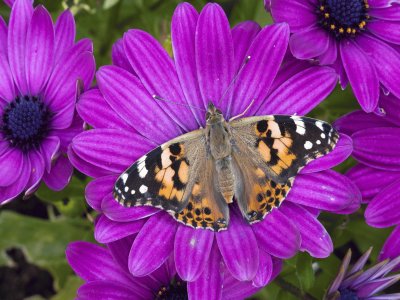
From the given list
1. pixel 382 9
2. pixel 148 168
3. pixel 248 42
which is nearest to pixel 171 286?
pixel 148 168

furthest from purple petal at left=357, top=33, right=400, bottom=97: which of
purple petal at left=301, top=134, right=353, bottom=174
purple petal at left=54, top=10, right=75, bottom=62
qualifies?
purple petal at left=54, top=10, right=75, bottom=62

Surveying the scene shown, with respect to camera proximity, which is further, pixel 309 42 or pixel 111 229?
pixel 309 42

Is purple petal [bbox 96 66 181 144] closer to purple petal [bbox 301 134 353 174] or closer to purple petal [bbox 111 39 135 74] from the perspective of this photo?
purple petal [bbox 111 39 135 74]

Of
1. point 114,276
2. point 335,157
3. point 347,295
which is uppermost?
point 335,157

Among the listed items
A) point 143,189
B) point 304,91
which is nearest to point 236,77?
point 304,91

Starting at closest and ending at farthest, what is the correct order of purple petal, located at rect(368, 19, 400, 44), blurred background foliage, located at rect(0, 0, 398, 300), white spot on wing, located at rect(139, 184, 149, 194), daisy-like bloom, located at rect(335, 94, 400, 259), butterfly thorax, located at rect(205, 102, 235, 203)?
white spot on wing, located at rect(139, 184, 149, 194)
butterfly thorax, located at rect(205, 102, 235, 203)
daisy-like bloom, located at rect(335, 94, 400, 259)
purple petal, located at rect(368, 19, 400, 44)
blurred background foliage, located at rect(0, 0, 398, 300)

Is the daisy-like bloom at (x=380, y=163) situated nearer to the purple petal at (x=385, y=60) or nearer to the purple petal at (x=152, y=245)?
the purple petal at (x=385, y=60)

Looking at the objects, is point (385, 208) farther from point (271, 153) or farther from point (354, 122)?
point (271, 153)

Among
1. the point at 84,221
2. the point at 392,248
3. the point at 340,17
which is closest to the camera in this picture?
the point at 392,248
